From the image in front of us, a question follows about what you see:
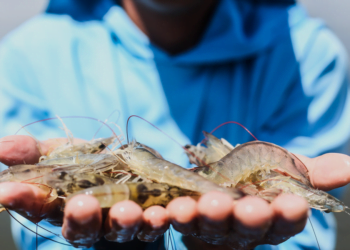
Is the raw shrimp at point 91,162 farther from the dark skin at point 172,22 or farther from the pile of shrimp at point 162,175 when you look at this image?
the dark skin at point 172,22

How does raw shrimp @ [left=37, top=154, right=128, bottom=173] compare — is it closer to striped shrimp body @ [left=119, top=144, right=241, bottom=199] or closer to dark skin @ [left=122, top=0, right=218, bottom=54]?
striped shrimp body @ [left=119, top=144, right=241, bottom=199]

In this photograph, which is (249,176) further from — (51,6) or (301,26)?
(51,6)

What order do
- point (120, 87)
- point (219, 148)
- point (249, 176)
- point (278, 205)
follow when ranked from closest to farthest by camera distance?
point (278, 205), point (249, 176), point (219, 148), point (120, 87)

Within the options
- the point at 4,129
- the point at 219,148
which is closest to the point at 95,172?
the point at 219,148

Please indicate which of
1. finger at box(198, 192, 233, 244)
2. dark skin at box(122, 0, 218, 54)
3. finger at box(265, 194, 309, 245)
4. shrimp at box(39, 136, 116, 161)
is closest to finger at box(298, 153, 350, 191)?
finger at box(265, 194, 309, 245)

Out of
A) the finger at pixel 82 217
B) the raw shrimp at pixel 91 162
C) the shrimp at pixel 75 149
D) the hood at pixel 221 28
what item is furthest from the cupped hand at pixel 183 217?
the hood at pixel 221 28
